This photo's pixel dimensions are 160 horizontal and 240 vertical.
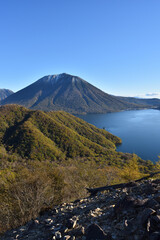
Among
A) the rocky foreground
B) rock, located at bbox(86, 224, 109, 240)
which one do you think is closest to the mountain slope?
the rocky foreground

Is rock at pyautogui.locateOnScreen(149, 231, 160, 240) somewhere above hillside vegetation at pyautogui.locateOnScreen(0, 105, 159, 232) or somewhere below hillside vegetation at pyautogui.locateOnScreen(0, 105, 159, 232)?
above

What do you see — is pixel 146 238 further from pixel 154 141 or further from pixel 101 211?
pixel 154 141

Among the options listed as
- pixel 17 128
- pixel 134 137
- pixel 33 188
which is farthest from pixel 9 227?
pixel 134 137

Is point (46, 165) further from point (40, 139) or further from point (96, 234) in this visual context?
point (40, 139)

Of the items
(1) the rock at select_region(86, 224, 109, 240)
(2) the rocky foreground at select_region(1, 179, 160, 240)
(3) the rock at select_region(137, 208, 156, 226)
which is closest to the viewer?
(2) the rocky foreground at select_region(1, 179, 160, 240)

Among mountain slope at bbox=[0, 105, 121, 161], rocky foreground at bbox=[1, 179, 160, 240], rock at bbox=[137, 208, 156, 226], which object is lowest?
mountain slope at bbox=[0, 105, 121, 161]

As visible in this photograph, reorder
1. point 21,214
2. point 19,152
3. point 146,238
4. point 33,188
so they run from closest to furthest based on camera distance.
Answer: point 146,238 < point 21,214 < point 33,188 < point 19,152

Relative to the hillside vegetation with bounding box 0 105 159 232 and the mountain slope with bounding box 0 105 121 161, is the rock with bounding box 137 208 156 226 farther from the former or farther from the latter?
the mountain slope with bounding box 0 105 121 161

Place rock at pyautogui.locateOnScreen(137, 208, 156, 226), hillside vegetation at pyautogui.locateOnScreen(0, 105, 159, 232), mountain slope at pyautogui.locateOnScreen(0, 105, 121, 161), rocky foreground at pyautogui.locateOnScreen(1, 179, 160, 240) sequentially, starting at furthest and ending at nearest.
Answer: mountain slope at pyautogui.locateOnScreen(0, 105, 121, 161), hillside vegetation at pyautogui.locateOnScreen(0, 105, 159, 232), rock at pyautogui.locateOnScreen(137, 208, 156, 226), rocky foreground at pyautogui.locateOnScreen(1, 179, 160, 240)
